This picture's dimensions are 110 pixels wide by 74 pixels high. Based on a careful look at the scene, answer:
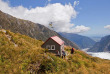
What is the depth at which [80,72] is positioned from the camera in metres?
11.4

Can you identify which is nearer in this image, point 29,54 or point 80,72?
point 80,72

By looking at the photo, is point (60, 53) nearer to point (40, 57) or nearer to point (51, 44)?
point (51, 44)

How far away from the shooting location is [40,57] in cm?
1194

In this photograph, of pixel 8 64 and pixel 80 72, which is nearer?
pixel 8 64

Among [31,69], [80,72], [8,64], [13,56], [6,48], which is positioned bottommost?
[80,72]

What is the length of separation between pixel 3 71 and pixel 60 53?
10.2 meters

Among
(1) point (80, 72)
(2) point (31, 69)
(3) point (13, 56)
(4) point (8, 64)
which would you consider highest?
(3) point (13, 56)

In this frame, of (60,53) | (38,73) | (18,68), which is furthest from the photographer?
(60,53)

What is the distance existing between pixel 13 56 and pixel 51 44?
8737 millimetres

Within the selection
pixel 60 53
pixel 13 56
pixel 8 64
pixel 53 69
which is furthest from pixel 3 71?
pixel 60 53

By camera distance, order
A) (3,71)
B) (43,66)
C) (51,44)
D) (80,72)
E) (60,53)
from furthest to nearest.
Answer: (51,44), (60,53), (80,72), (43,66), (3,71)

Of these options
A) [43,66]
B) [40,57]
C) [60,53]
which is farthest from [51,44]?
[43,66]

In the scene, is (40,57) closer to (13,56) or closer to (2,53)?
(13,56)

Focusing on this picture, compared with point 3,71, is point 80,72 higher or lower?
lower
